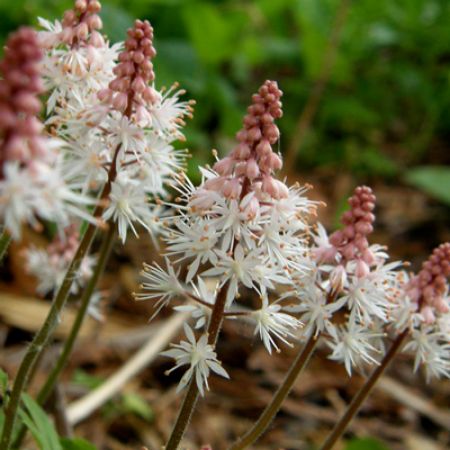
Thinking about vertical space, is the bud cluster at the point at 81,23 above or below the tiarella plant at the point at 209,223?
above

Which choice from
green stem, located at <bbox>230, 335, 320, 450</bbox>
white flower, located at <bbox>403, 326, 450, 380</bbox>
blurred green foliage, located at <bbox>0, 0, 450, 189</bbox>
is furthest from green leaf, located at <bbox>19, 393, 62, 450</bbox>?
blurred green foliage, located at <bbox>0, 0, 450, 189</bbox>

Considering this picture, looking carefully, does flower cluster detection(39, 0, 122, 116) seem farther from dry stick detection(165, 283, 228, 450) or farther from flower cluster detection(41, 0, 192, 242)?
dry stick detection(165, 283, 228, 450)

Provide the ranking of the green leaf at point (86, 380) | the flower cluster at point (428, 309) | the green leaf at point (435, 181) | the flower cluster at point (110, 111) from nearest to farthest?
the flower cluster at point (110, 111) < the flower cluster at point (428, 309) < the green leaf at point (86, 380) < the green leaf at point (435, 181)

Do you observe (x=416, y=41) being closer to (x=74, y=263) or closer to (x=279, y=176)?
(x=279, y=176)

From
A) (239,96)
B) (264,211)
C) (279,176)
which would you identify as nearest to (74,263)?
(264,211)

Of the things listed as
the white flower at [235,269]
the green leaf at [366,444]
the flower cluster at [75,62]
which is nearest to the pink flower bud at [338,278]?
the white flower at [235,269]

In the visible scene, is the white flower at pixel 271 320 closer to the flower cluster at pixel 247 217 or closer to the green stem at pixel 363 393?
the flower cluster at pixel 247 217
